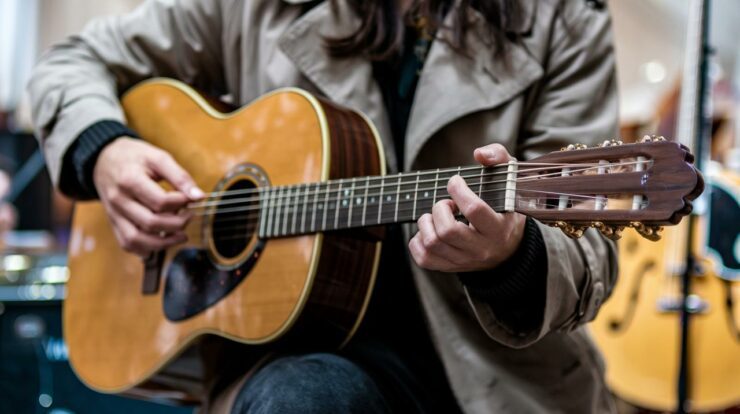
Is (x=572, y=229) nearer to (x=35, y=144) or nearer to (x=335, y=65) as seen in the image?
(x=335, y=65)

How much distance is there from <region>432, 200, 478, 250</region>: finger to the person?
A: 0.06 metres

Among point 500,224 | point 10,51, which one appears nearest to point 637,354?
point 500,224

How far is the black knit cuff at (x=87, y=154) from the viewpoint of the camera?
1174 mm

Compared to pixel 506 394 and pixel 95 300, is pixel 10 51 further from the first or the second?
pixel 506 394

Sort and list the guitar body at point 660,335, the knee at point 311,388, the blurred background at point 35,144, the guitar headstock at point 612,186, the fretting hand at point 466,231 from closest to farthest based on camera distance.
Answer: the guitar headstock at point 612,186 → the fretting hand at point 466,231 → the knee at point 311,388 → the guitar body at point 660,335 → the blurred background at point 35,144

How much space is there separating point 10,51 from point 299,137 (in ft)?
13.1

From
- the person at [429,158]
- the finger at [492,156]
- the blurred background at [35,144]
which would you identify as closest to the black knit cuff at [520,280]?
the person at [429,158]

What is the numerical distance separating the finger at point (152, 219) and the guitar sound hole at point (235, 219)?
0.15ft

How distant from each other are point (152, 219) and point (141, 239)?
0.04 m

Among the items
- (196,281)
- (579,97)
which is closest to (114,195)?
(196,281)

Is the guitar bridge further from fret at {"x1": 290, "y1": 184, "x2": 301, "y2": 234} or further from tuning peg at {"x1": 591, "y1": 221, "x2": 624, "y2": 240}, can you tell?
tuning peg at {"x1": 591, "y1": 221, "x2": 624, "y2": 240}

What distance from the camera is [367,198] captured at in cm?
93

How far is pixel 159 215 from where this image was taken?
111cm

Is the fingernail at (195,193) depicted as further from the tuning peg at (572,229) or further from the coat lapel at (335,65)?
the tuning peg at (572,229)
